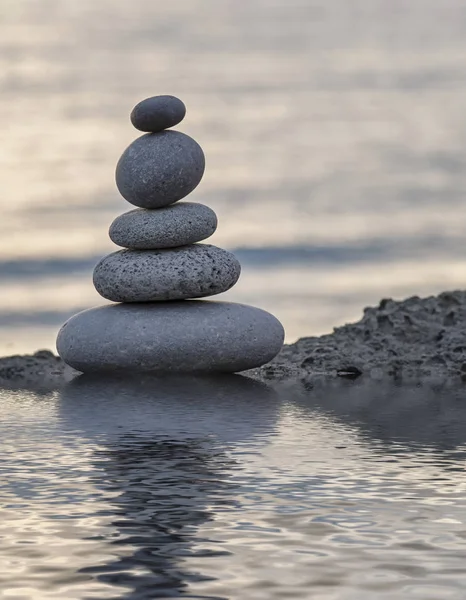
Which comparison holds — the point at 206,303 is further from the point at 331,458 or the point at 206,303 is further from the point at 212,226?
the point at 331,458

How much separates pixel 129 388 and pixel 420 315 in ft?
24.1

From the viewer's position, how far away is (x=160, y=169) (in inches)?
687

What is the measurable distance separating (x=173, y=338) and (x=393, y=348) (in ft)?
16.0

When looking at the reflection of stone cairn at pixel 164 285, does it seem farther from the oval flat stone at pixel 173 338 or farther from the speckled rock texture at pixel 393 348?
the speckled rock texture at pixel 393 348

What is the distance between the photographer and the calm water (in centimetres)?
577

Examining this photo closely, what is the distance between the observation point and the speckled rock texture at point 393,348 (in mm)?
18500

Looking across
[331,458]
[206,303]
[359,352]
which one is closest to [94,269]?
[206,303]

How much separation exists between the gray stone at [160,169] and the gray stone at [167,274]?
2.84 feet

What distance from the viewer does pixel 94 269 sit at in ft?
59.3

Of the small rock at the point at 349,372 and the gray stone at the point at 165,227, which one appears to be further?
the small rock at the point at 349,372

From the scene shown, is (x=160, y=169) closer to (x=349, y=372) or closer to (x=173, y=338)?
(x=173, y=338)

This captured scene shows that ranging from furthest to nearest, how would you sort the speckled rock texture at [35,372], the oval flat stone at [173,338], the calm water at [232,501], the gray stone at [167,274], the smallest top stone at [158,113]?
the smallest top stone at [158,113] → the speckled rock texture at [35,372] → the gray stone at [167,274] → the oval flat stone at [173,338] → the calm water at [232,501]

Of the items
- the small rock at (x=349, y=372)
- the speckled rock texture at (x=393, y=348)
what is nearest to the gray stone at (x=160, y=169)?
the speckled rock texture at (x=393, y=348)

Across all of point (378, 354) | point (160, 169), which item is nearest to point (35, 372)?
point (160, 169)
